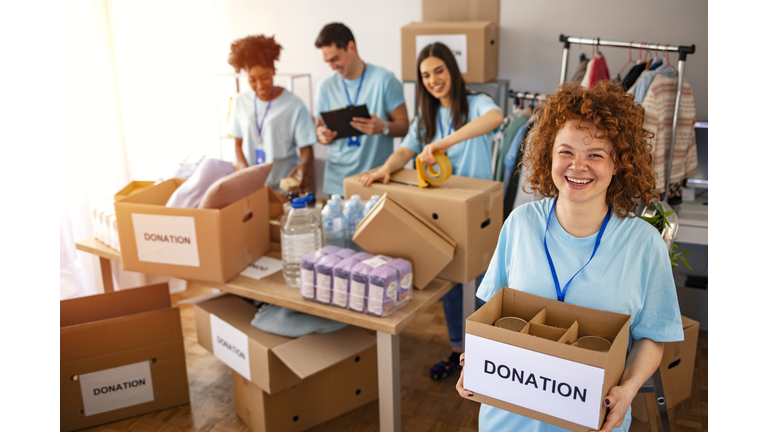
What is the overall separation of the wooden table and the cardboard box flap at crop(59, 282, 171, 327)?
52 centimetres

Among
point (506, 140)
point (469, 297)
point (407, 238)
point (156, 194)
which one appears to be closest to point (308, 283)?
point (407, 238)

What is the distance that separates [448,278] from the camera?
202 cm

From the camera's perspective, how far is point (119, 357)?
2.28 meters

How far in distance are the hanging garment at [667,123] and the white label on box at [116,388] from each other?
95.6 inches

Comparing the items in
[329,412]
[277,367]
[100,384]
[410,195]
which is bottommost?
[329,412]

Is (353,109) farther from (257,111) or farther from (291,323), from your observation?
(291,323)

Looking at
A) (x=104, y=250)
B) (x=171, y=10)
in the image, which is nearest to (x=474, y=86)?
(x=171, y=10)

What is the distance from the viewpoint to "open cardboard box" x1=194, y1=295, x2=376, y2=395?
1.96m

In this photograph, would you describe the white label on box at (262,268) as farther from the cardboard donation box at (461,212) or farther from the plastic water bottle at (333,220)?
the cardboard donation box at (461,212)

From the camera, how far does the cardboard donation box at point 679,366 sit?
7.27 ft

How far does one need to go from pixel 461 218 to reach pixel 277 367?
0.86 metres

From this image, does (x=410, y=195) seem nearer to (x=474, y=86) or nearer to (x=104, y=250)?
(x=104, y=250)

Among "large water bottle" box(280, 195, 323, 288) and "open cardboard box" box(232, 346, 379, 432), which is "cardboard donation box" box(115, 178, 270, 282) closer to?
"large water bottle" box(280, 195, 323, 288)

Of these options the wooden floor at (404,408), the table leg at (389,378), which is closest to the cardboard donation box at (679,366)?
the wooden floor at (404,408)
